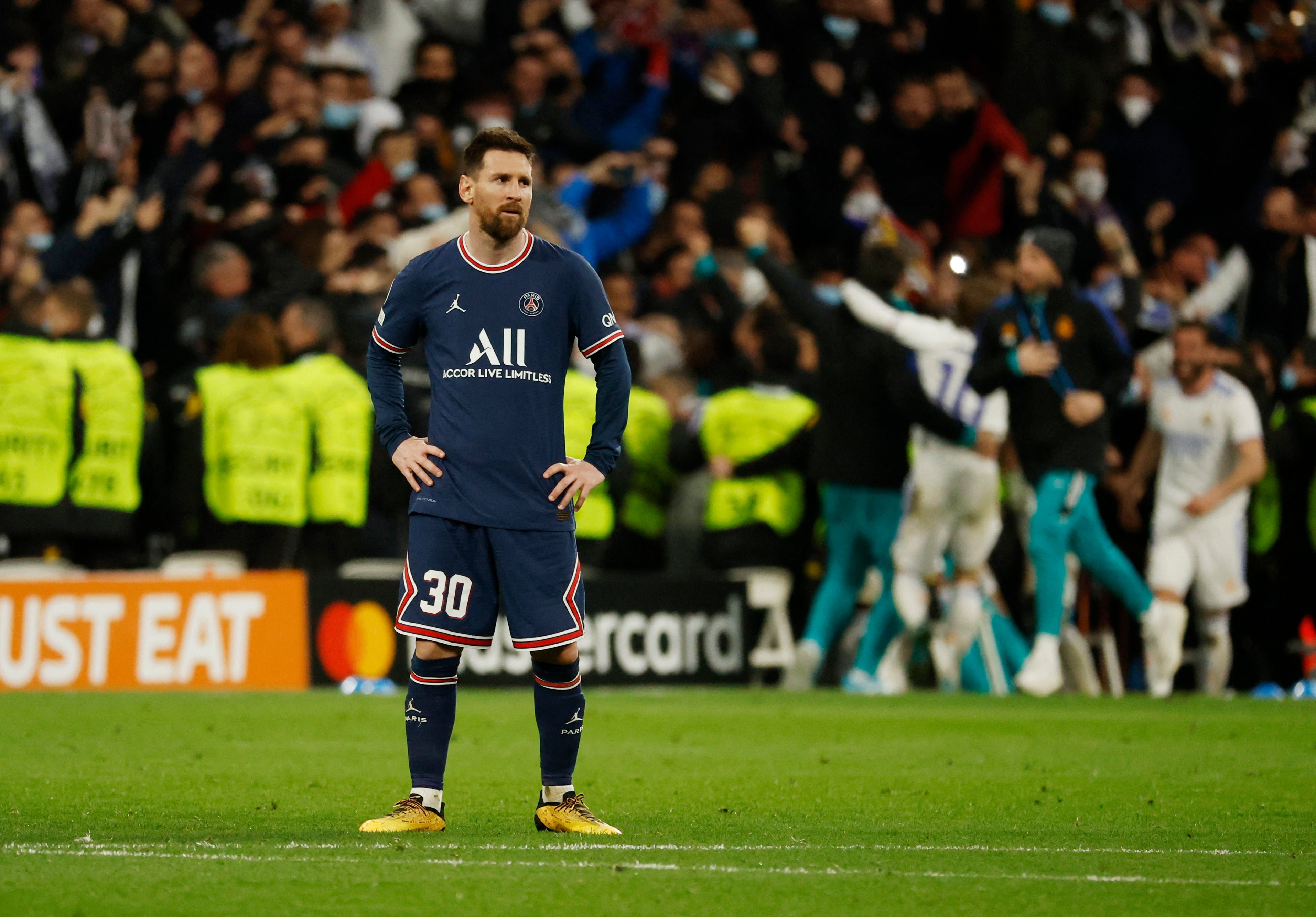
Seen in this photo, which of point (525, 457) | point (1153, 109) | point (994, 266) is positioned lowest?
point (525, 457)

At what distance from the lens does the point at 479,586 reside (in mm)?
6418

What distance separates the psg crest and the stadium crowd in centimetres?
670

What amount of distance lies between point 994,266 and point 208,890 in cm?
1211

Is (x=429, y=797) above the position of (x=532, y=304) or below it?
below

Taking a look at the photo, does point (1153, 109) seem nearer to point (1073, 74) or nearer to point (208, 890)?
point (1073, 74)

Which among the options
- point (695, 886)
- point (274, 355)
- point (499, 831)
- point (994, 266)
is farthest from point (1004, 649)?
point (695, 886)

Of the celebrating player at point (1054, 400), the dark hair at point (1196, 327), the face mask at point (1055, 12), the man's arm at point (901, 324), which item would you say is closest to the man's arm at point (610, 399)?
the celebrating player at point (1054, 400)

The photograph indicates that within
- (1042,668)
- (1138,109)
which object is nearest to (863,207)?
(1138,109)

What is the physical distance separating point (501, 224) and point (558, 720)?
61.5 inches

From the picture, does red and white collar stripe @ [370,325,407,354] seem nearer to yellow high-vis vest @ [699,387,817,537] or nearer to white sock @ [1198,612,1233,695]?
yellow high-vis vest @ [699,387,817,537]

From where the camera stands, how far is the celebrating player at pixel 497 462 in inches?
251

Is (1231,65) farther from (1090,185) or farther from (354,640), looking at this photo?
(354,640)

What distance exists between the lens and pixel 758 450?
566 inches

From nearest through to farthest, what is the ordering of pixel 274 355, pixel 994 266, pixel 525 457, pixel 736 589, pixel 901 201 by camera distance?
1. pixel 525 457
2. pixel 274 355
3. pixel 736 589
4. pixel 994 266
5. pixel 901 201
